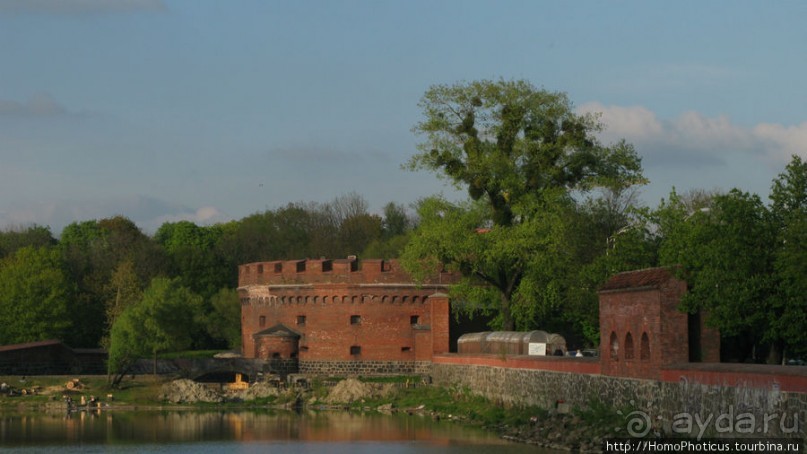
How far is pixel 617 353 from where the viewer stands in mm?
28297

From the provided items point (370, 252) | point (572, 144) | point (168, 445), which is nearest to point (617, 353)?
point (168, 445)

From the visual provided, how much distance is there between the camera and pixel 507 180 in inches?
1721

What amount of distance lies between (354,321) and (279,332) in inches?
117

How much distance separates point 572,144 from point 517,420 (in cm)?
1382

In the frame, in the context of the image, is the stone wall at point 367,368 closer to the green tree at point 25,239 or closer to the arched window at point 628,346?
the arched window at point 628,346

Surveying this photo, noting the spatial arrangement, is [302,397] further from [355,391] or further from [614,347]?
[614,347]

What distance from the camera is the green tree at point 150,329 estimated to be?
158 feet

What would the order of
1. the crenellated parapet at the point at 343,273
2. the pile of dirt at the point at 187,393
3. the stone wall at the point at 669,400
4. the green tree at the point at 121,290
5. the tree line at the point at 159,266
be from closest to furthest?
the stone wall at the point at 669,400 → the pile of dirt at the point at 187,393 → the crenellated parapet at the point at 343,273 → the tree line at the point at 159,266 → the green tree at the point at 121,290

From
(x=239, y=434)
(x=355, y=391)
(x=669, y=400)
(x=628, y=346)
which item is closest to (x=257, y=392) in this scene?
(x=355, y=391)

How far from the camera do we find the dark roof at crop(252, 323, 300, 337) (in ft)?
165

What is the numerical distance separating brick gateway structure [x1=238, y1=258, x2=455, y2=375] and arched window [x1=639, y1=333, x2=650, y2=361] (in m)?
21.7

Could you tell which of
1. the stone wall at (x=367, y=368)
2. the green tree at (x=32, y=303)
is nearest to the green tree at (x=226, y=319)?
the green tree at (x=32, y=303)

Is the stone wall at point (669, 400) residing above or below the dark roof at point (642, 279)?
below

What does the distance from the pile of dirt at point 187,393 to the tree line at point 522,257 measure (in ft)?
7.34
